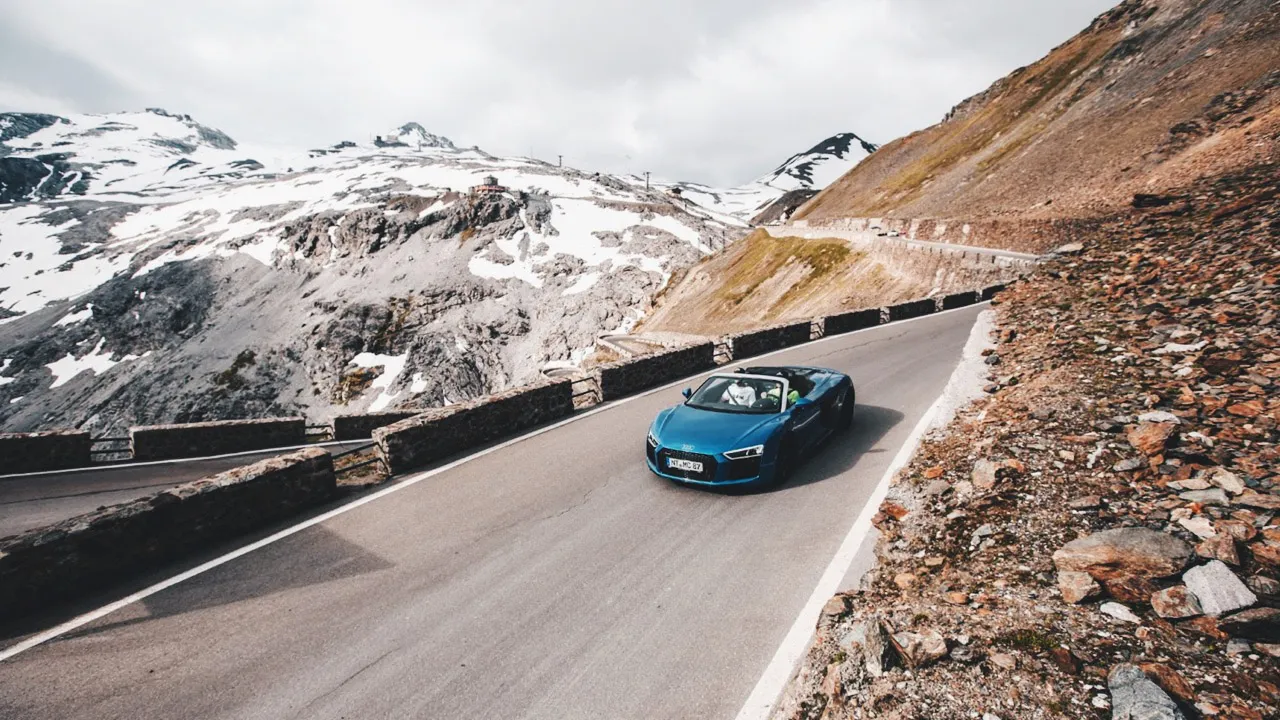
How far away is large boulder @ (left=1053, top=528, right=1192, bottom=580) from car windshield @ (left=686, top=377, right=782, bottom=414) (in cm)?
380

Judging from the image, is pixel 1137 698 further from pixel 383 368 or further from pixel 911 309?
pixel 383 368

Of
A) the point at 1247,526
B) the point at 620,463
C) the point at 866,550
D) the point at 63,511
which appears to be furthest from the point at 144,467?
the point at 1247,526

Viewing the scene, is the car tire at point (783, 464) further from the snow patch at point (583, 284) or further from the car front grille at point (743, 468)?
the snow patch at point (583, 284)

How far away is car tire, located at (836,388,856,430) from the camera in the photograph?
349 inches

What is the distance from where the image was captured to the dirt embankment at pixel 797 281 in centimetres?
2989

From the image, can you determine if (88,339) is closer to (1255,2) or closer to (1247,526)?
(1247,526)

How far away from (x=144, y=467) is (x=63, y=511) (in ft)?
12.2

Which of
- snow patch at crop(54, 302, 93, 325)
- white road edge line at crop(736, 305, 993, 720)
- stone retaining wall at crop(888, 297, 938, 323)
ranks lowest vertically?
white road edge line at crop(736, 305, 993, 720)

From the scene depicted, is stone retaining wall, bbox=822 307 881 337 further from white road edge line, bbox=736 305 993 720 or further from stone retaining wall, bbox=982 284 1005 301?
white road edge line, bbox=736 305 993 720

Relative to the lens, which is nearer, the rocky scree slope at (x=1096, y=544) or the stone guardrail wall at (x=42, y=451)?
the rocky scree slope at (x=1096, y=544)

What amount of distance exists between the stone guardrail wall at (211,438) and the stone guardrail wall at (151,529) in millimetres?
7846

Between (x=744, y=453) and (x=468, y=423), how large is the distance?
5.09 metres

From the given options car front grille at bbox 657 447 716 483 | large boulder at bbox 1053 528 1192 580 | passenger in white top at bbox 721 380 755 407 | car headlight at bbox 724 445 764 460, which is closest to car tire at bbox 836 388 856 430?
passenger in white top at bbox 721 380 755 407

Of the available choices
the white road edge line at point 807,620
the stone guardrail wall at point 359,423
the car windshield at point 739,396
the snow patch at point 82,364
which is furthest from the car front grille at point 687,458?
the snow patch at point 82,364
